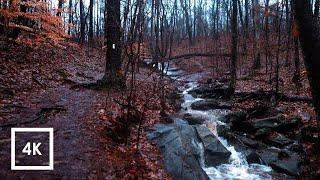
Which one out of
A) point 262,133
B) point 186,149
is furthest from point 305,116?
point 186,149

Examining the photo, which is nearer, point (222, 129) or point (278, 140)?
point (278, 140)

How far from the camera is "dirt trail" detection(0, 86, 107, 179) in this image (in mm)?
6574

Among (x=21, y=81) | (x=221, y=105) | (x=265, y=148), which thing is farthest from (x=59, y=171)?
(x=221, y=105)

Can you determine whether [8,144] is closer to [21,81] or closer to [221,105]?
[21,81]

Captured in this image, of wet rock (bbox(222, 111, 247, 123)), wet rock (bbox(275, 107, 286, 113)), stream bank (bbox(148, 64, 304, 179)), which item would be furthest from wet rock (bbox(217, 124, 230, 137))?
wet rock (bbox(275, 107, 286, 113))

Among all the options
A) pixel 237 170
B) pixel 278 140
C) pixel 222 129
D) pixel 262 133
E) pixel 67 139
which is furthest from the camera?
pixel 222 129

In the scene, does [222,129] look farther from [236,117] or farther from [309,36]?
[309,36]

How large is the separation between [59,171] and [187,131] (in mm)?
5421

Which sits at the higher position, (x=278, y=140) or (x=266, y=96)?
(x=266, y=96)

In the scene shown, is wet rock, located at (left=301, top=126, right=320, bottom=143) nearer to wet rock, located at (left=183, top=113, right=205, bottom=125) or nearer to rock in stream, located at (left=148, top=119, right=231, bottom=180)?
rock in stream, located at (left=148, top=119, right=231, bottom=180)

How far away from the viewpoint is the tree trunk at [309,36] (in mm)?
6992

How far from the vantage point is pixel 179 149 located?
9.51 metres

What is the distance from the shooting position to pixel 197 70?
33750mm

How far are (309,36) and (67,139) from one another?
5.73 m
